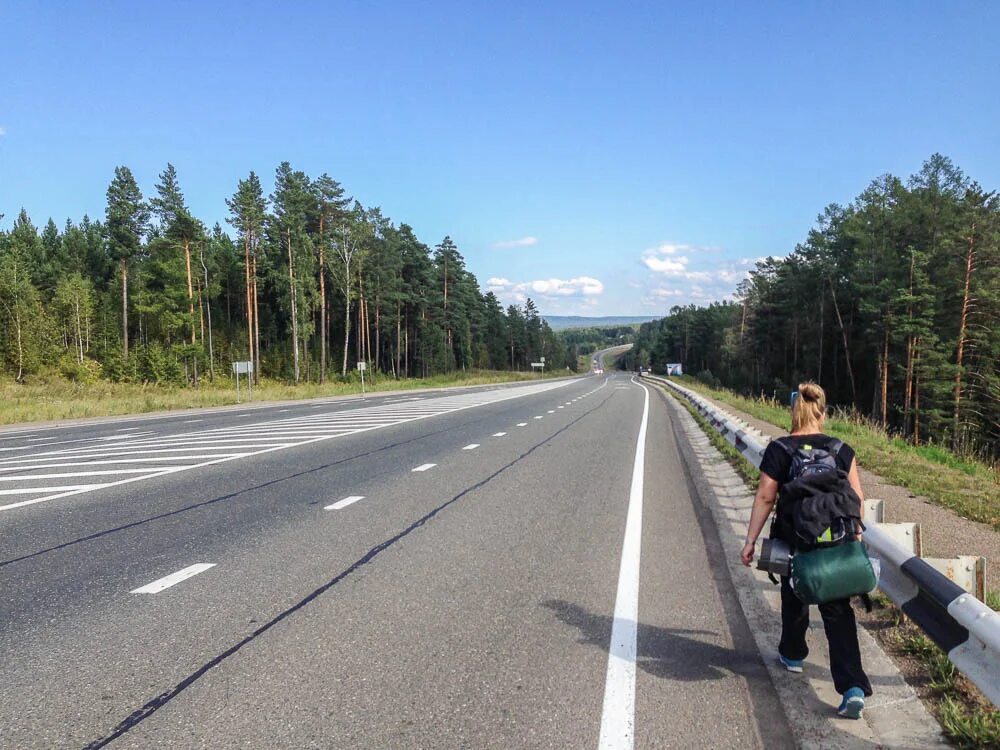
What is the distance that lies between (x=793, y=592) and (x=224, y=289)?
85666 millimetres

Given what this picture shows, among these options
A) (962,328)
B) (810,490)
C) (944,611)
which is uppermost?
(962,328)

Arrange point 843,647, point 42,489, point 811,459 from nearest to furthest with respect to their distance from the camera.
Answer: point 843,647 → point 811,459 → point 42,489

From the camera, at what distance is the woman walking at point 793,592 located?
11.1ft

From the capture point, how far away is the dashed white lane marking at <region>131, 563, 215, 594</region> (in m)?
5.13

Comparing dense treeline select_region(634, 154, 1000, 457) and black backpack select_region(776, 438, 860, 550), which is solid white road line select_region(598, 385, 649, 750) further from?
dense treeline select_region(634, 154, 1000, 457)

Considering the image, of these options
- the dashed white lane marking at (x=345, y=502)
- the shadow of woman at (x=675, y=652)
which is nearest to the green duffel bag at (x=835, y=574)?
the shadow of woman at (x=675, y=652)

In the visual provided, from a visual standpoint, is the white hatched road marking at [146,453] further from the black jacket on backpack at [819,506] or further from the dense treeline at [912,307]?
the dense treeline at [912,307]

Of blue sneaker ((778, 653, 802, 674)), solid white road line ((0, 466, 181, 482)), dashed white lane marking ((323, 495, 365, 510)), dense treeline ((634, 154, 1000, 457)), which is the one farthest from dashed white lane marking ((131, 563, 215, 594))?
dense treeline ((634, 154, 1000, 457))

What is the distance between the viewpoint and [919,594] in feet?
12.5

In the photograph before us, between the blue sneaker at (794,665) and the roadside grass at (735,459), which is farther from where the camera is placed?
the roadside grass at (735,459)

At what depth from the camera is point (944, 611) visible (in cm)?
345

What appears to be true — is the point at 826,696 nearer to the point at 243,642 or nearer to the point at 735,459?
the point at 243,642

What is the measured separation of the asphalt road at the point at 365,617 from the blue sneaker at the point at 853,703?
1.16 feet

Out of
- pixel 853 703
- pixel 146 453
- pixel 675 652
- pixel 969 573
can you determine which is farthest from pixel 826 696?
pixel 146 453
